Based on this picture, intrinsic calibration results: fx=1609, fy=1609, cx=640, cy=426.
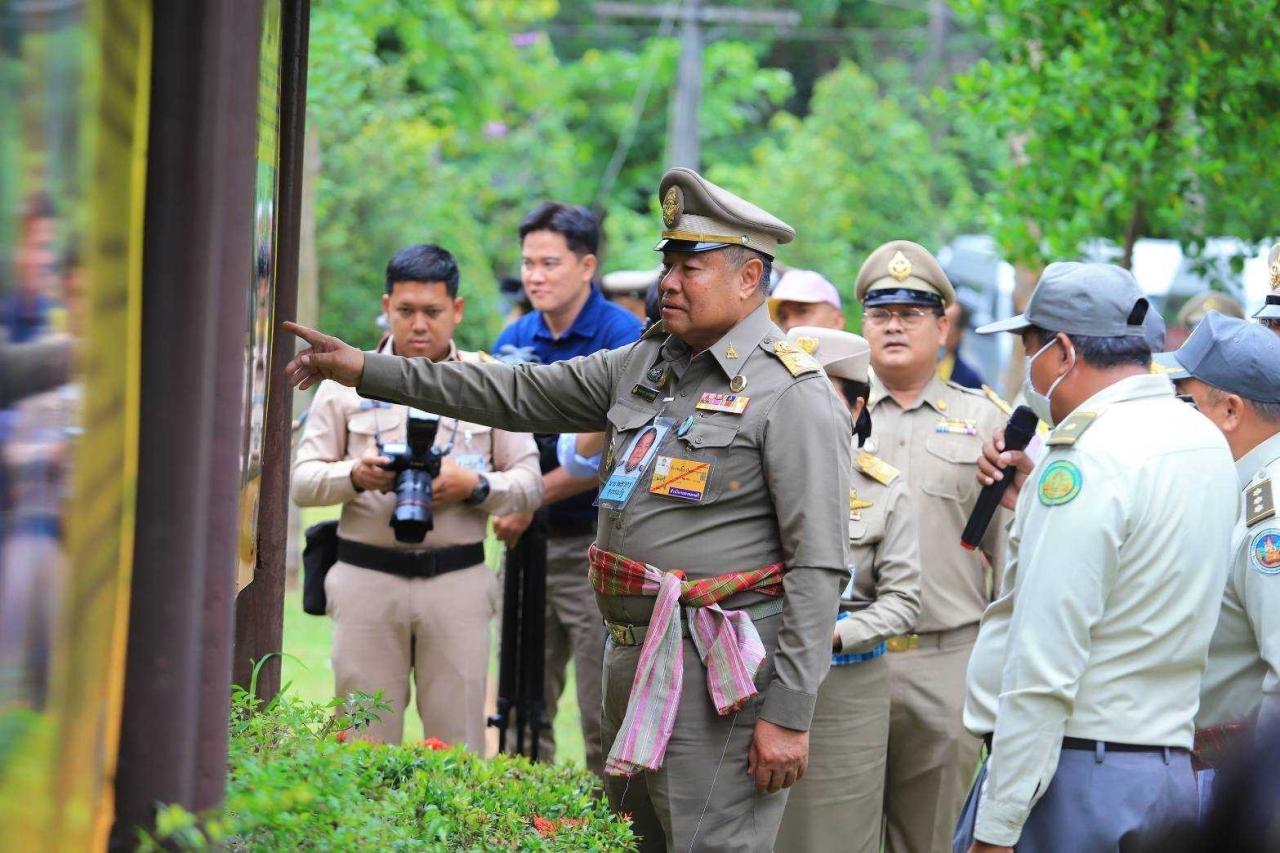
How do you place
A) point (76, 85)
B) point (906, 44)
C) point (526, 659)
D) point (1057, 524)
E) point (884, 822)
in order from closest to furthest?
point (76, 85), point (1057, 524), point (884, 822), point (526, 659), point (906, 44)

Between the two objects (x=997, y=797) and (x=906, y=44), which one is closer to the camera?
(x=997, y=797)

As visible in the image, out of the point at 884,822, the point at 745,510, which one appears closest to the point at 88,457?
the point at 745,510

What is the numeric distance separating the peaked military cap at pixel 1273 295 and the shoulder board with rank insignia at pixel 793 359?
1.91 metres

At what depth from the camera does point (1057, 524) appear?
354 cm

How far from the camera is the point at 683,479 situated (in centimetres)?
394

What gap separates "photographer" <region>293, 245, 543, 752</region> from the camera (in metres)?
5.63

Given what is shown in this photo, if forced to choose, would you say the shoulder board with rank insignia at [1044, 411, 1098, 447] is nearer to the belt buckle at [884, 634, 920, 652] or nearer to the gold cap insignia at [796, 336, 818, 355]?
the gold cap insignia at [796, 336, 818, 355]

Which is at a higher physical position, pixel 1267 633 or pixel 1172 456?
pixel 1172 456

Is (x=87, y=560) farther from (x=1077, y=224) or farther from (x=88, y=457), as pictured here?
(x=1077, y=224)

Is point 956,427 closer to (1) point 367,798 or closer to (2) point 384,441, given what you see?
(2) point 384,441

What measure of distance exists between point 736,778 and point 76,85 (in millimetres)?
2378

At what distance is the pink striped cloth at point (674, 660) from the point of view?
3.87 meters

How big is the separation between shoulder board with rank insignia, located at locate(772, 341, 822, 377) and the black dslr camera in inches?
60.2

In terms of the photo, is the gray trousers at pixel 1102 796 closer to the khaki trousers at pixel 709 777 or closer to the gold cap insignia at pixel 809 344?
the khaki trousers at pixel 709 777
